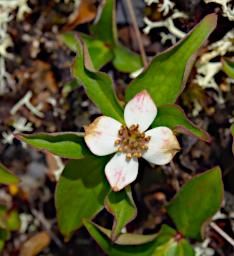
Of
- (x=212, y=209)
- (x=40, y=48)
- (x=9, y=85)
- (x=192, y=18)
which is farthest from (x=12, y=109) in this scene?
(x=212, y=209)

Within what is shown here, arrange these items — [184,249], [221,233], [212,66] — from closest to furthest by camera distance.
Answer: [184,249]
[221,233]
[212,66]

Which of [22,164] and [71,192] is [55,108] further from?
[71,192]

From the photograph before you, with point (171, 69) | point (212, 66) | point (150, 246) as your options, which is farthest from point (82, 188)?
point (212, 66)

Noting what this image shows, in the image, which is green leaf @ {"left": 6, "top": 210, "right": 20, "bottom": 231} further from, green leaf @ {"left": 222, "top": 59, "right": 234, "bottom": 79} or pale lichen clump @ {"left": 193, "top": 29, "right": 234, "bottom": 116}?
green leaf @ {"left": 222, "top": 59, "right": 234, "bottom": 79}

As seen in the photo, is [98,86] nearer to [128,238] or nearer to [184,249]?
[128,238]

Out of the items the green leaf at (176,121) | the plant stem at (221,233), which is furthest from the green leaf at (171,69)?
the plant stem at (221,233)

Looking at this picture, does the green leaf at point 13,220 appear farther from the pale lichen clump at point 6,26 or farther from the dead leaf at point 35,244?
the pale lichen clump at point 6,26
